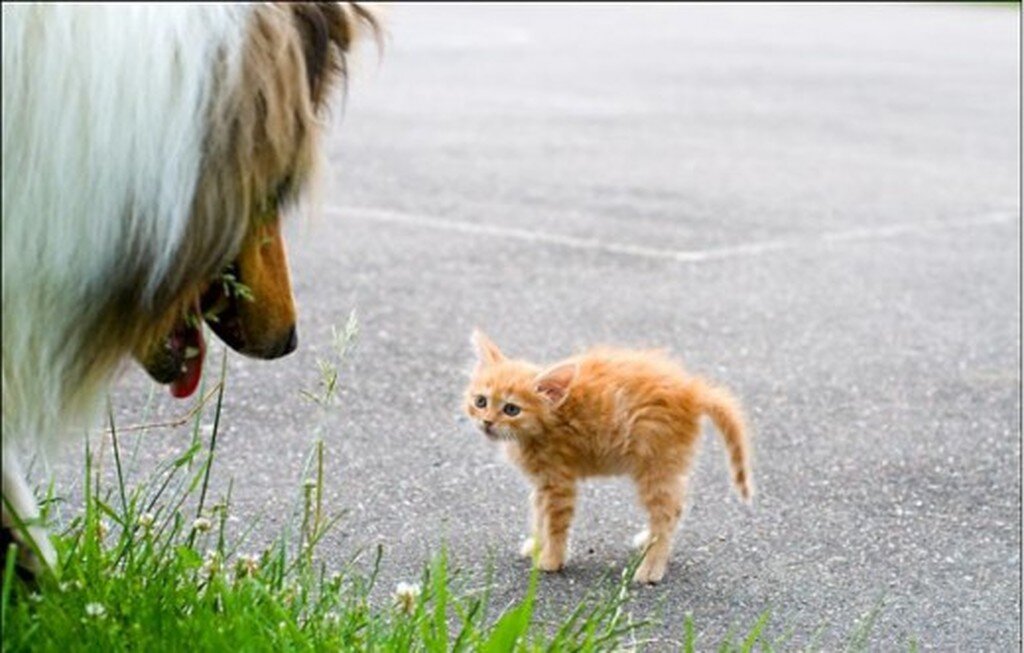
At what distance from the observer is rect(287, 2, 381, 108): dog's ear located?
331 centimetres

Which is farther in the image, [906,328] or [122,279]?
[906,328]

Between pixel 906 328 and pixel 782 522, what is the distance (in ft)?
9.17

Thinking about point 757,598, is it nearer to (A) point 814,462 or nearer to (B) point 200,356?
(A) point 814,462

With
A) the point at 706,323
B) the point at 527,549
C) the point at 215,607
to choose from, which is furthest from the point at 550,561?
the point at 706,323

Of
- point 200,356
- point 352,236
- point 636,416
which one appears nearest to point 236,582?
point 200,356

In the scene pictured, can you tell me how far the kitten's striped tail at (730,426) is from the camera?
5180 millimetres

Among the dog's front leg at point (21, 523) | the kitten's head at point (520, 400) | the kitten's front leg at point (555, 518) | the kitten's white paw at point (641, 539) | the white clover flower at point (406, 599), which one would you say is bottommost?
the kitten's white paw at point (641, 539)

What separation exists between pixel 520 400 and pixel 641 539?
499mm

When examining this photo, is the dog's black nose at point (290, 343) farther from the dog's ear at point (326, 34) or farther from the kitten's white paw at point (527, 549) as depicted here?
the kitten's white paw at point (527, 549)

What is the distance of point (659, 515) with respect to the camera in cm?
511

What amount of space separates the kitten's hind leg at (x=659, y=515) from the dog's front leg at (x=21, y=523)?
1.87 m

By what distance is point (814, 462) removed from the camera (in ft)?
20.3

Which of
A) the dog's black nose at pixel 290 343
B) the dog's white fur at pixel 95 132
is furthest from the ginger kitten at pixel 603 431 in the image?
the dog's white fur at pixel 95 132

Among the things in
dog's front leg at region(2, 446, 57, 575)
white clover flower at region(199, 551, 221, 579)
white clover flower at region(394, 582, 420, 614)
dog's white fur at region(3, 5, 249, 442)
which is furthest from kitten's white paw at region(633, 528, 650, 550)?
dog's white fur at region(3, 5, 249, 442)
